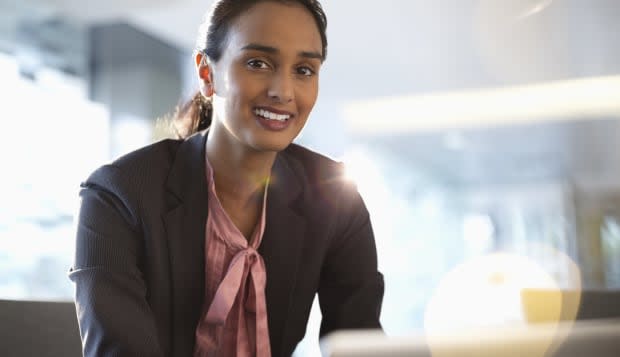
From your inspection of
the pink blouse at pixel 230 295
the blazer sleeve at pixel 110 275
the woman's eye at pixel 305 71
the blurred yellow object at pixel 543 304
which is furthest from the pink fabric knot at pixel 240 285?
the blurred yellow object at pixel 543 304

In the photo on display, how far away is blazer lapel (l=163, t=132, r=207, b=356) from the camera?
1.19 meters

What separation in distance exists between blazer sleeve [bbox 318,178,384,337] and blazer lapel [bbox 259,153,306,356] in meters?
0.08

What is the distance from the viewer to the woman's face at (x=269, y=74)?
1180 mm

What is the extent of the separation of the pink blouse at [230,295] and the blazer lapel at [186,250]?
2 centimetres

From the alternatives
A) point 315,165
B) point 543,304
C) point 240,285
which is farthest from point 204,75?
point 543,304

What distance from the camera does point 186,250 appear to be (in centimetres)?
121

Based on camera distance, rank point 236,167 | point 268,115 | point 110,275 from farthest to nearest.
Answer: point 236,167 → point 268,115 → point 110,275

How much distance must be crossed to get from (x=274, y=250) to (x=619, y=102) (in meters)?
6.56

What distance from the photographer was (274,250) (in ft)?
4.21

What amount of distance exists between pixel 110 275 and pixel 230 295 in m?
0.21

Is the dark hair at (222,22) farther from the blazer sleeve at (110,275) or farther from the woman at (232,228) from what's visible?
the blazer sleeve at (110,275)

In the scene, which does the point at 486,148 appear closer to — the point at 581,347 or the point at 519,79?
the point at 519,79

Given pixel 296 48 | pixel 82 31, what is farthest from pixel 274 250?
pixel 82 31

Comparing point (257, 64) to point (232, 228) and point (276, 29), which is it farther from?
point (232, 228)
